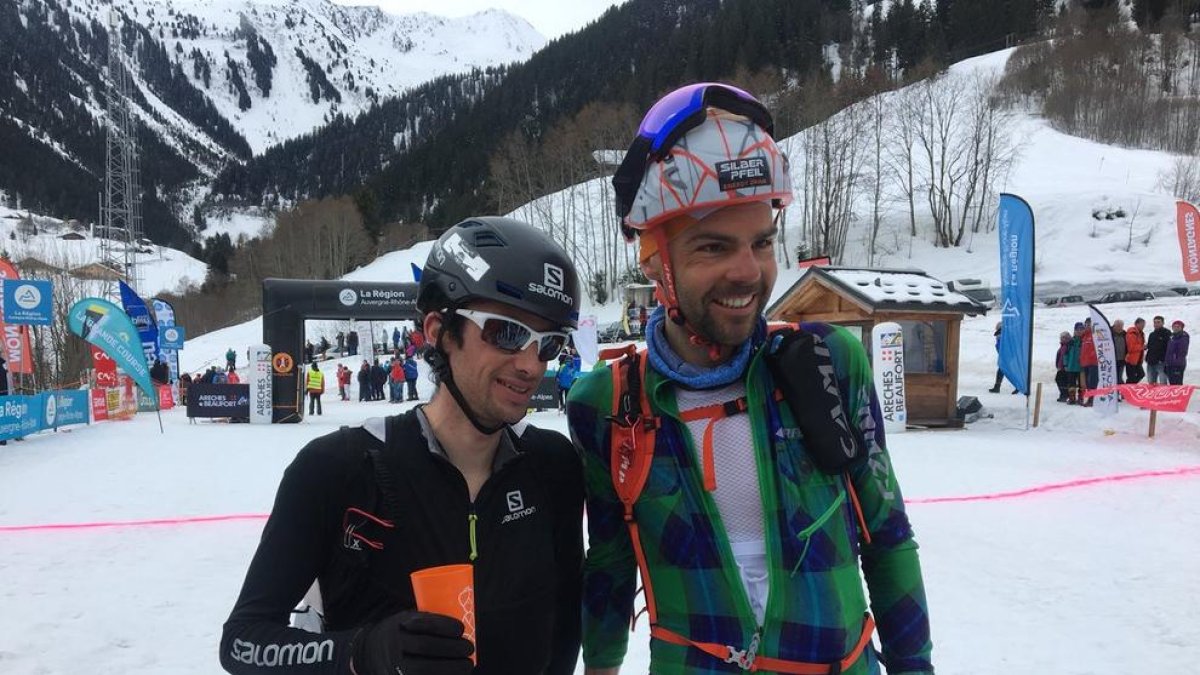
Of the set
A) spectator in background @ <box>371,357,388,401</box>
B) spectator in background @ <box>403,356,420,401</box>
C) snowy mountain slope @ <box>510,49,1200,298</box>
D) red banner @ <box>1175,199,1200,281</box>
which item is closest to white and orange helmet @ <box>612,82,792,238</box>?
red banner @ <box>1175,199,1200,281</box>

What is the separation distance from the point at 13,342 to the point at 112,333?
3.07m

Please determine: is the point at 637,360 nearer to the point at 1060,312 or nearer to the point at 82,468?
the point at 82,468

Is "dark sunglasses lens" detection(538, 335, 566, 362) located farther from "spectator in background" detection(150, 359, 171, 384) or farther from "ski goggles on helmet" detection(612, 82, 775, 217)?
"spectator in background" detection(150, 359, 171, 384)

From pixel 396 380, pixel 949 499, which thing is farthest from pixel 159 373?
pixel 949 499

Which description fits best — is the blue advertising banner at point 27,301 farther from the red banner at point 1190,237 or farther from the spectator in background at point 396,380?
the red banner at point 1190,237

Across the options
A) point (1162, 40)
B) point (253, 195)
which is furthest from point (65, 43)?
point (1162, 40)

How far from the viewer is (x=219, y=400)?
18.7 m

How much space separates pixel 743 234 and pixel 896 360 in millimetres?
12122

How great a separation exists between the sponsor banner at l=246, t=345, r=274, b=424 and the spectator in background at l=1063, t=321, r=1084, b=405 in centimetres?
1931

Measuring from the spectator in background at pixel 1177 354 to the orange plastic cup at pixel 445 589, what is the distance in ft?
61.9

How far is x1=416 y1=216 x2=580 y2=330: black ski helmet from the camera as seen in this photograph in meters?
1.84

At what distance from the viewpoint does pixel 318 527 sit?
162cm

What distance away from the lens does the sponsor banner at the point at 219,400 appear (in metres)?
18.5

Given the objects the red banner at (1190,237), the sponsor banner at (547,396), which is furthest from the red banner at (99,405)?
the red banner at (1190,237)
